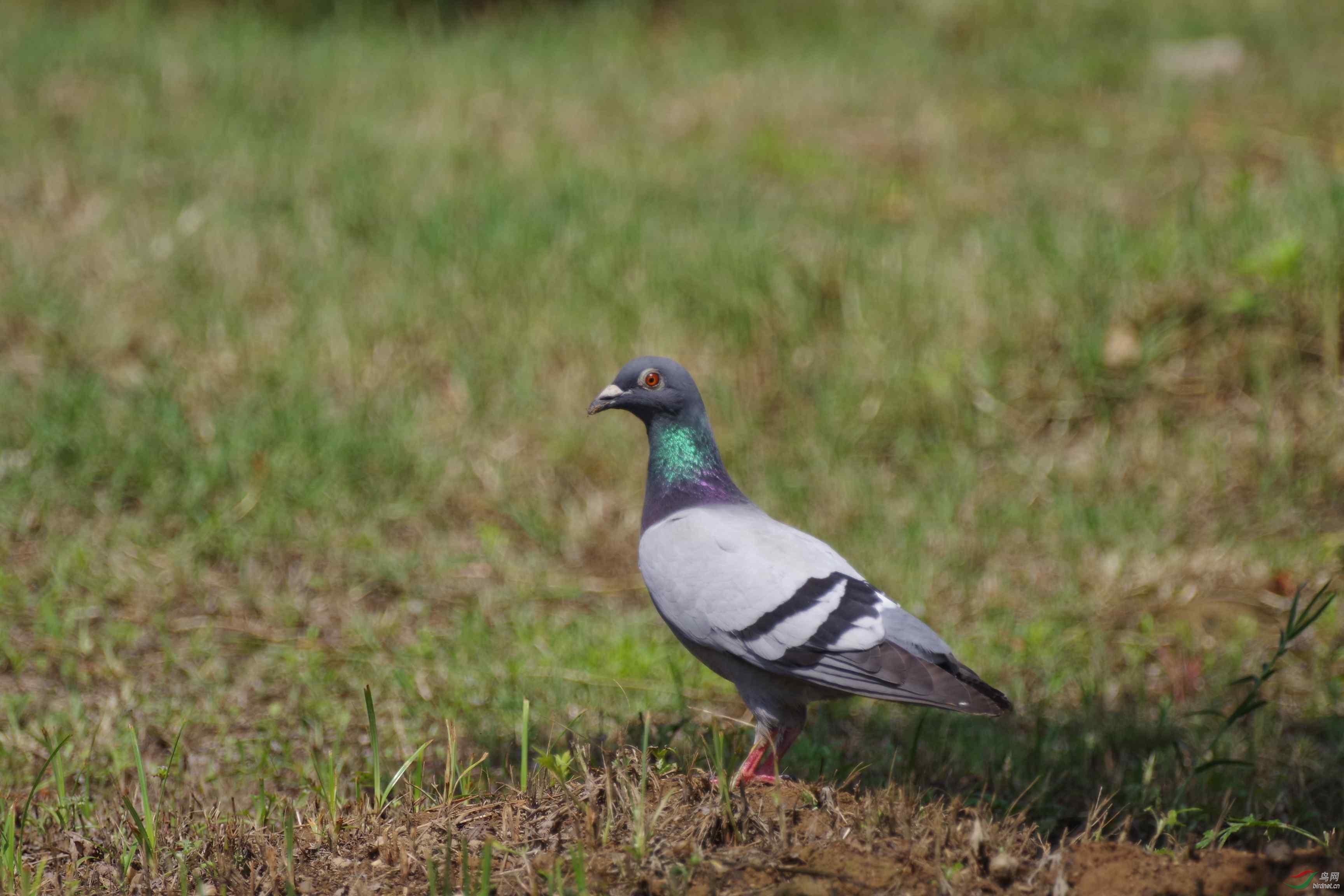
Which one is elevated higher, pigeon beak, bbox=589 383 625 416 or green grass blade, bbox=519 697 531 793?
pigeon beak, bbox=589 383 625 416

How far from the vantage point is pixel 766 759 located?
288 cm

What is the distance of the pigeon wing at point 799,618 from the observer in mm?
2562

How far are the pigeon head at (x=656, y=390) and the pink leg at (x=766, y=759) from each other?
31.8 inches

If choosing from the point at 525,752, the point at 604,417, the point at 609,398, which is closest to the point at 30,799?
the point at 525,752

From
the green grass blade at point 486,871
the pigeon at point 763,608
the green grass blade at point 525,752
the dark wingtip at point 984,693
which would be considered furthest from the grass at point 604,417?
the green grass blade at point 486,871

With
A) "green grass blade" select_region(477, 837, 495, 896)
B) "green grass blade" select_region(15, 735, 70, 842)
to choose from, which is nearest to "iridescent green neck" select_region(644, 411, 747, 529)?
"green grass blade" select_region(477, 837, 495, 896)

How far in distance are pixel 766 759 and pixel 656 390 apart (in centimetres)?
92

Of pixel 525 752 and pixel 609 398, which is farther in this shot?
pixel 609 398

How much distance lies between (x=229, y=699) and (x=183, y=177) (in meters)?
3.92

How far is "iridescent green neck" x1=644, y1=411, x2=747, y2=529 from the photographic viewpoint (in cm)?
300

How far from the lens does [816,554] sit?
279 centimetres

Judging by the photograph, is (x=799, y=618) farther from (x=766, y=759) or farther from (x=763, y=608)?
(x=766, y=759)

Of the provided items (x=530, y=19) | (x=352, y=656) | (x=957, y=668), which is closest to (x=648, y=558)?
(x=957, y=668)
